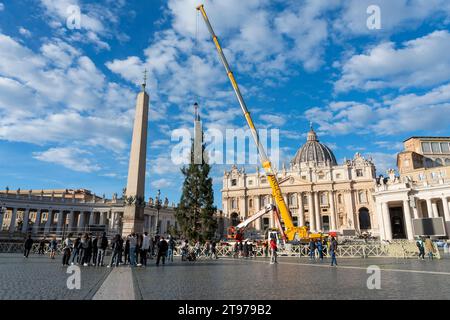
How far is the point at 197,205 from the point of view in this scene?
99.0 ft

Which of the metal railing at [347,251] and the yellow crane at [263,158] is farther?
the yellow crane at [263,158]

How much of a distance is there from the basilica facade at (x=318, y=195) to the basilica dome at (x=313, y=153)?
683 inches

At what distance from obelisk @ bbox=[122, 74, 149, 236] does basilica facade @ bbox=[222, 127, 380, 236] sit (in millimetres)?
52215

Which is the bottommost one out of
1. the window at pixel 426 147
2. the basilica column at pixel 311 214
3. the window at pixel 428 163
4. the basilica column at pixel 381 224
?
the basilica column at pixel 381 224

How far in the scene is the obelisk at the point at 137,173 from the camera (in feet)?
56.7

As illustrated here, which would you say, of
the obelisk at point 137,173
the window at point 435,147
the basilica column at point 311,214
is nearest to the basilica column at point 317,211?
the basilica column at point 311,214

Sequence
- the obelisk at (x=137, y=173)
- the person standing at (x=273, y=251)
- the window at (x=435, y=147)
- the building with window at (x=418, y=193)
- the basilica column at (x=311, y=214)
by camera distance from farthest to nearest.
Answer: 1. the basilica column at (x=311, y=214)
2. the window at (x=435, y=147)
3. the building with window at (x=418, y=193)
4. the obelisk at (x=137, y=173)
5. the person standing at (x=273, y=251)

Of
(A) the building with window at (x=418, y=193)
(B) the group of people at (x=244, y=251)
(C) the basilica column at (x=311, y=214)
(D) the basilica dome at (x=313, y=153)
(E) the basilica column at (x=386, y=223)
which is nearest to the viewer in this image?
(B) the group of people at (x=244, y=251)

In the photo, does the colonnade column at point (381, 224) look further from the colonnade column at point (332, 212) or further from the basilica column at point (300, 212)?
the basilica column at point (300, 212)

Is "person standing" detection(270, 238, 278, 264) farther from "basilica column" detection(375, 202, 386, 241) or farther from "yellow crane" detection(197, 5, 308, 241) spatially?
"basilica column" detection(375, 202, 386, 241)
